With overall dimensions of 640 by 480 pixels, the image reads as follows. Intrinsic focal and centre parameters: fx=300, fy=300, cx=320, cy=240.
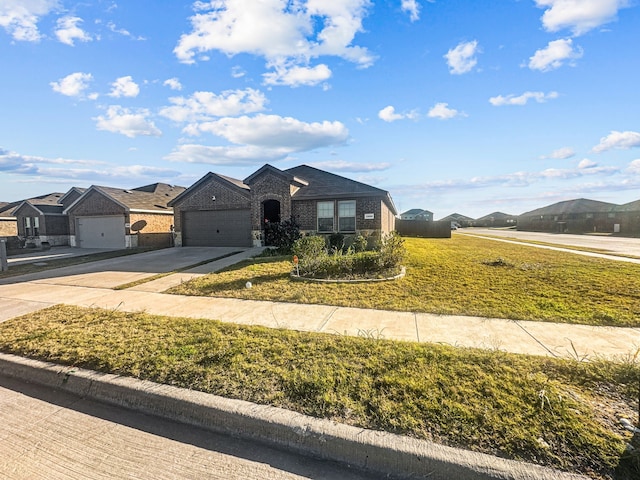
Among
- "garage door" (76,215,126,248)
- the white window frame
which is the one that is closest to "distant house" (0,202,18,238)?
"garage door" (76,215,126,248)

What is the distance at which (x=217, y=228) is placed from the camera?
1889 centimetres

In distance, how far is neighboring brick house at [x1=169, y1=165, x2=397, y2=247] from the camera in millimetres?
16188

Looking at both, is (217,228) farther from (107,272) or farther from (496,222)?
(496,222)

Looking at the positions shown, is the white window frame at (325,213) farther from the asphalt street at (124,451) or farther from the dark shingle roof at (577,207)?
the dark shingle roof at (577,207)

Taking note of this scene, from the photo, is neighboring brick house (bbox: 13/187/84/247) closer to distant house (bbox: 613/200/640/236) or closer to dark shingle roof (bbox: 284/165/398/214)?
dark shingle roof (bbox: 284/165/398/214)

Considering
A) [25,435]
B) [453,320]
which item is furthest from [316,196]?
[25,435]

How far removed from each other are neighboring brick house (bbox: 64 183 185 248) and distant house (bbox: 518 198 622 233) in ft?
166

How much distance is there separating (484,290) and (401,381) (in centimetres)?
513

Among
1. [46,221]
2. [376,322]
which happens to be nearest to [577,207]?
[376,322]

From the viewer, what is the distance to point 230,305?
651 centimetres

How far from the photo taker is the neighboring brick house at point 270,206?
16188mm

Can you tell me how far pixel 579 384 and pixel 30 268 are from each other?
17.2 meters

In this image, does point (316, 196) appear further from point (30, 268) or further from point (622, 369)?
point (622, 369)

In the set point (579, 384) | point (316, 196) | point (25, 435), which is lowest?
point (25, 435)
